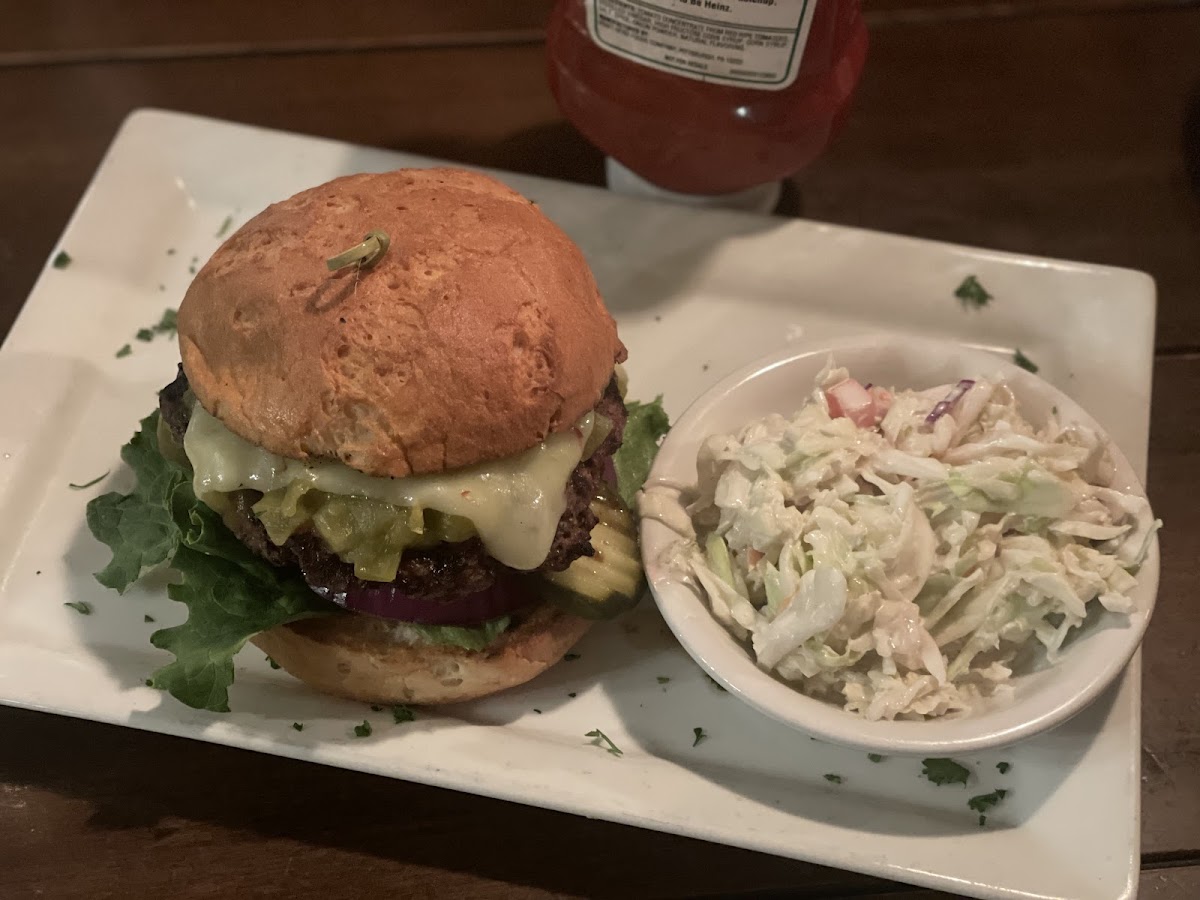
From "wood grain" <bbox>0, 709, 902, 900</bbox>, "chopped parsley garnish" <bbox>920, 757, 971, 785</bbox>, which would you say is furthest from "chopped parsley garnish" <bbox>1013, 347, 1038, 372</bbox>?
"wood grain" <bbox>0, 709, 902, 900</bbox>

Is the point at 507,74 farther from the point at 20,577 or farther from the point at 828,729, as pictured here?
the point at 828,729

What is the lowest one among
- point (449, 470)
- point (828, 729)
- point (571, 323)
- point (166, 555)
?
point (828, 729)

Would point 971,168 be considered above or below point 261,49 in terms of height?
below

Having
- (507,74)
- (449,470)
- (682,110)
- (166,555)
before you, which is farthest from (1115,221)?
(166,555)

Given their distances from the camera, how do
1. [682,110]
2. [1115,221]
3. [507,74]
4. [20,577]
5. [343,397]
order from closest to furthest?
[343,397] → [20,577] → [682,110] → [1115,221] → [507,74]

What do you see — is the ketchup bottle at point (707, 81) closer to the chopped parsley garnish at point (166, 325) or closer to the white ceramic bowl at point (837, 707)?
the white ceramic bowl at point (837, 707)

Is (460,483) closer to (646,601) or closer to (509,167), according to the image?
(646,601)

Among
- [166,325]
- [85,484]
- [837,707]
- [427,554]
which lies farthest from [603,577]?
[166,325]
